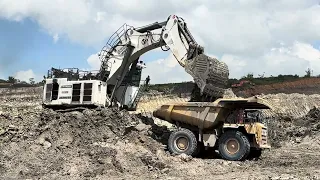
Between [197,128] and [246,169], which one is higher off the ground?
[197,128]

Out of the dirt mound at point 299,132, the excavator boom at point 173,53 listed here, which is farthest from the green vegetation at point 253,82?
the excavator boom at point 173,53

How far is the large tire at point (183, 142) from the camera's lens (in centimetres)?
1309

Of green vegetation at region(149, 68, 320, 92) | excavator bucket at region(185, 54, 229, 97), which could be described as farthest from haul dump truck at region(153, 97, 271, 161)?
green vegetation at region(149, 68, 320, 92)

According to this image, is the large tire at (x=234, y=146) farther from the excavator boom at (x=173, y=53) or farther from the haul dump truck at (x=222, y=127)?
the excavator boom at (x=173, y=53)

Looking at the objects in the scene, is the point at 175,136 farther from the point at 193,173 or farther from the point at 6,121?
the point at 6,121

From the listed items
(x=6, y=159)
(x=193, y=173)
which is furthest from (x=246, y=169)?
(x=6, y=159)

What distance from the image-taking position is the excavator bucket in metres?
13.8

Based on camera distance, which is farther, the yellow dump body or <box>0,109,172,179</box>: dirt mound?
the yellow dump body

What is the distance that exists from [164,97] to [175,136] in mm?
18732

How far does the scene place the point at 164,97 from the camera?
105 feet

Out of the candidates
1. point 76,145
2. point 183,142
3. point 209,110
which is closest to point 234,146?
point 209,110

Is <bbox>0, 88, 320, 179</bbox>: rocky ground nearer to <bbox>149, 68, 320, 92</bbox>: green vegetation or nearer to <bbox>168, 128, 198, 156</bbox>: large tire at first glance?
<bbox>168, 128, 198, 156</bbox>: large tire

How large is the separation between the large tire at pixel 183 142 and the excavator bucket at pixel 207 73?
56.2 inches

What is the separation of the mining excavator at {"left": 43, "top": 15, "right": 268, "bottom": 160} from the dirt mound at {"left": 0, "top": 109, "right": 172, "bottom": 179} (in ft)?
3.33
